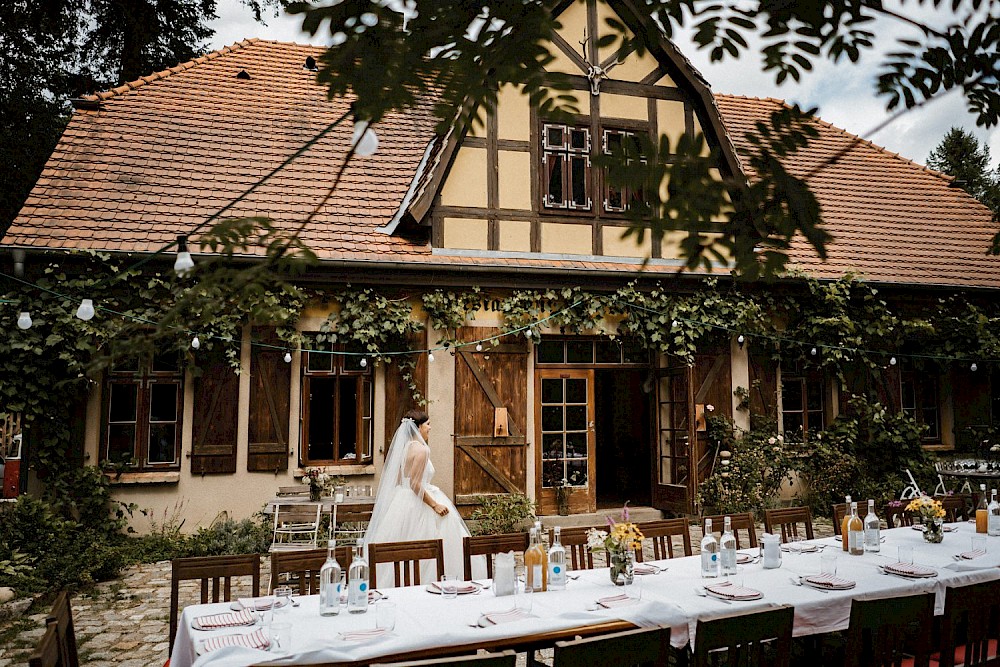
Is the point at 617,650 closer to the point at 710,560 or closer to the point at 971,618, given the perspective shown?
the point at 710,560

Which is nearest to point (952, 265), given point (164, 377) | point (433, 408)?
point (433, 408)

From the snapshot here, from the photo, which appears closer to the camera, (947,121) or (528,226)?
(947,121)

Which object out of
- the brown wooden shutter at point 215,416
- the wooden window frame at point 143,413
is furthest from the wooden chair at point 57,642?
the wooden window frame at point 143,413

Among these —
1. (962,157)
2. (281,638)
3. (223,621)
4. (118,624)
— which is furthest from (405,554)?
(962,157)

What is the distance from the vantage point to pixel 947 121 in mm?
1869

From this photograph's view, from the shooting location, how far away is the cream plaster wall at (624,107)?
32.6 ft

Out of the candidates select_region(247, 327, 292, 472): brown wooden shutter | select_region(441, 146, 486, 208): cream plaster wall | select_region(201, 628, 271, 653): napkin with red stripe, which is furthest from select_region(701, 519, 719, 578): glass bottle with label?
select_region(441, 146, 486, 208): cream plaster wall

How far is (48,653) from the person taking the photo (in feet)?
8.39

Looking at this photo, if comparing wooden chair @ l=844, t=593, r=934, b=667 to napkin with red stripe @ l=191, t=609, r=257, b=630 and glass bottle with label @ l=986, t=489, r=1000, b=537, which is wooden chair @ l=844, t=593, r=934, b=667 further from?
glass bottle with label @ l=986, t=489, r=1000, b=537

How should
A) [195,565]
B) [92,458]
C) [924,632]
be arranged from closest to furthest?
[924,632] → [195,565] → [92,458]

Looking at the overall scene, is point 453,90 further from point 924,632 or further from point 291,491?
point 291,491

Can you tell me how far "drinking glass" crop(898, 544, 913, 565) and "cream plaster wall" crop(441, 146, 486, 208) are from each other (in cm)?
602

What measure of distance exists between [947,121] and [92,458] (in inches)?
334

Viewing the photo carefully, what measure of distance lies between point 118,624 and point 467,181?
5.98m
